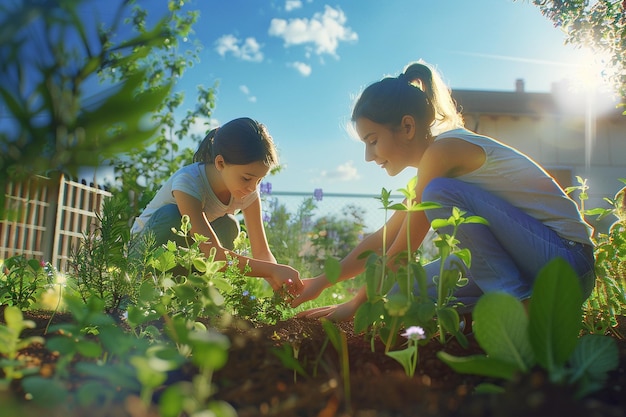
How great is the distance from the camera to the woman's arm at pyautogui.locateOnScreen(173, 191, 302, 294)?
88.2 inches

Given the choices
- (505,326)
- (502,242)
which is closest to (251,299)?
(502,242)

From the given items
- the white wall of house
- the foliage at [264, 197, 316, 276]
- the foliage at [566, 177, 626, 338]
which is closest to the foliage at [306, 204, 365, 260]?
the foliage at [264, 197, 316, 276]

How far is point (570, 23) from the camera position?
459 centimetres

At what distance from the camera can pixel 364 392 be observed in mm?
858

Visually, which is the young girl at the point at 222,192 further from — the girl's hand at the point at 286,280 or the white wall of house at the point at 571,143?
the white wall of house at the point at 571,143

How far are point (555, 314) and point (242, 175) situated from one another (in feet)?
7.18

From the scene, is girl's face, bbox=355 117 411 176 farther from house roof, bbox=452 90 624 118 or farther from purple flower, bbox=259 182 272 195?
house roof, bbox=452 90 624 118

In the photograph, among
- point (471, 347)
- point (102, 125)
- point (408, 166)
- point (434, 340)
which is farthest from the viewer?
point (408, 166)

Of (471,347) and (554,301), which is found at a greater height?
(554,301)

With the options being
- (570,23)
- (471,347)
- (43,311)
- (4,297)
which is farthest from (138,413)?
(570,23)

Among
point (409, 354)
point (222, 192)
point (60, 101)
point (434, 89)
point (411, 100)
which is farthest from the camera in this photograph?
point (222, 192)

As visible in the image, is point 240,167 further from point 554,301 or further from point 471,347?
point 554,301

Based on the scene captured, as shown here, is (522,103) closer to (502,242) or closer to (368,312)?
(502,242)

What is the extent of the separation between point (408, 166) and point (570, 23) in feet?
10.4
